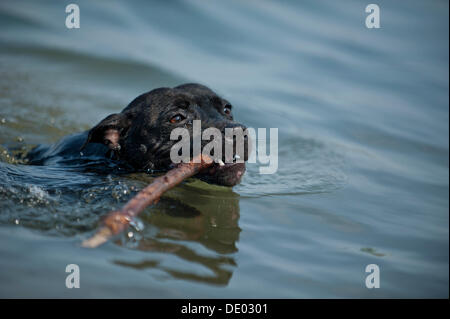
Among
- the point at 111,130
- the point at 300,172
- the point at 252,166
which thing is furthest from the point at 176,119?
the point at 300,172

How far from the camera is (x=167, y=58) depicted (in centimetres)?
1073

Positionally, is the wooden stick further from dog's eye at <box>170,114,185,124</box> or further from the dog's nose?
dog's eye at <box>170,114,185,124</box>

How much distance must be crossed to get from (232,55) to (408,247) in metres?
7.48

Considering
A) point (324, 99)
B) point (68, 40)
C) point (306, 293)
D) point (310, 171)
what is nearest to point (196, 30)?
point (68, 40)

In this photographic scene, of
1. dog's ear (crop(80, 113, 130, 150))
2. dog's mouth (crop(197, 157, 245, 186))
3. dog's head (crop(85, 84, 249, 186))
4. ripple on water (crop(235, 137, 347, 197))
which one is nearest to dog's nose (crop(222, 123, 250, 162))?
dog's mouth (crop(197, 157, 245, 186))

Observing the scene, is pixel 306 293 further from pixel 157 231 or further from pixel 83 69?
pixel 83 69

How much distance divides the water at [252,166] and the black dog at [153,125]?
0.31 m

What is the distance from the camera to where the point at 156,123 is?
536 centimetres

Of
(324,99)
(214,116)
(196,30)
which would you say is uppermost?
(196,30)

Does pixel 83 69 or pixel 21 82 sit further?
pixel 83 69

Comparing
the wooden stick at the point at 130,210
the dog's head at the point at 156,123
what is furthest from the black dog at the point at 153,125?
the wooden stick at the point at 130,210

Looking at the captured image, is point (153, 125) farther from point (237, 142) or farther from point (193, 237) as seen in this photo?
point (193, 237)

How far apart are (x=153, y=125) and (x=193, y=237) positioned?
1649mm

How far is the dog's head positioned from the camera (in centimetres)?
530
